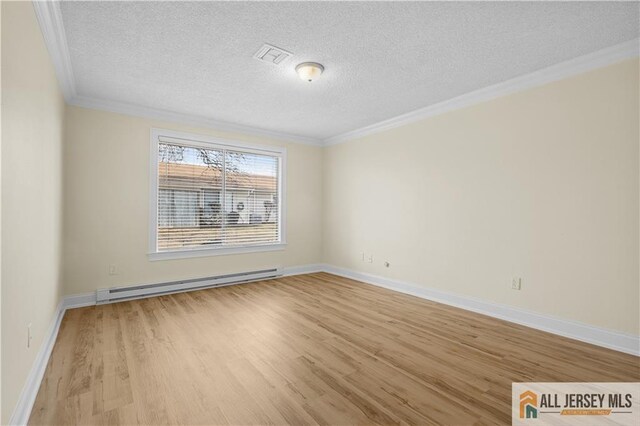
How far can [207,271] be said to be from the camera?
189 inches

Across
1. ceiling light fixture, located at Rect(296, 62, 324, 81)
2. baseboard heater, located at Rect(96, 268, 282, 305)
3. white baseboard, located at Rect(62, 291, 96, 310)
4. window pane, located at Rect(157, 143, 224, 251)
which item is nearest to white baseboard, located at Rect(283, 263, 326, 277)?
baseboard heater, located at Rect(96, 268, 282, 305)

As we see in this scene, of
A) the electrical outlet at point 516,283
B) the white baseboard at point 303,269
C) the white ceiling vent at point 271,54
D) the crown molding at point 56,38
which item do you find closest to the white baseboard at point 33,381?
the crown molding at point 56,38

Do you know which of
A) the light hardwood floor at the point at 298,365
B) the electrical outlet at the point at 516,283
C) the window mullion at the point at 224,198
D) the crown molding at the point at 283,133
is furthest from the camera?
the window mullion at the point at 224,198

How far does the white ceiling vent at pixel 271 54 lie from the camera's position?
2.65m

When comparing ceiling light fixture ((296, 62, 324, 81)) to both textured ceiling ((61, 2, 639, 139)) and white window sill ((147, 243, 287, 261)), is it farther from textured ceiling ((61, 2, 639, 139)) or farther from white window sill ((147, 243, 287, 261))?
white window sill ((147, 243, 287, 261))

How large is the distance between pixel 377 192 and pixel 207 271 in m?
2.97

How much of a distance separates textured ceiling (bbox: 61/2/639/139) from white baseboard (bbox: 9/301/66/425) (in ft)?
8.08

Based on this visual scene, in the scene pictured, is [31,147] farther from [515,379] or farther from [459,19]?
[515,379]

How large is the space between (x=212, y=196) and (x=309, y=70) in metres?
2.76

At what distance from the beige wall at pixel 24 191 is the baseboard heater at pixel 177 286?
1.29 m

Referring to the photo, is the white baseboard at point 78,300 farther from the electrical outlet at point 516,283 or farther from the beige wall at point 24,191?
the electrical outlet at point 516,283

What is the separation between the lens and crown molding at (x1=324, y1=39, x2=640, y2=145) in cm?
263

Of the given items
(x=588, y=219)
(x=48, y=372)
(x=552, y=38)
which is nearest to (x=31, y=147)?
(x=48, y=372)

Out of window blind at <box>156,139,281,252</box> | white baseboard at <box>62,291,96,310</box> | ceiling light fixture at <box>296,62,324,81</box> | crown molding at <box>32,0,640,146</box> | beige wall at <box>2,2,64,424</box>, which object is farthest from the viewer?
window blind at <box>156,139,281,252</box>
